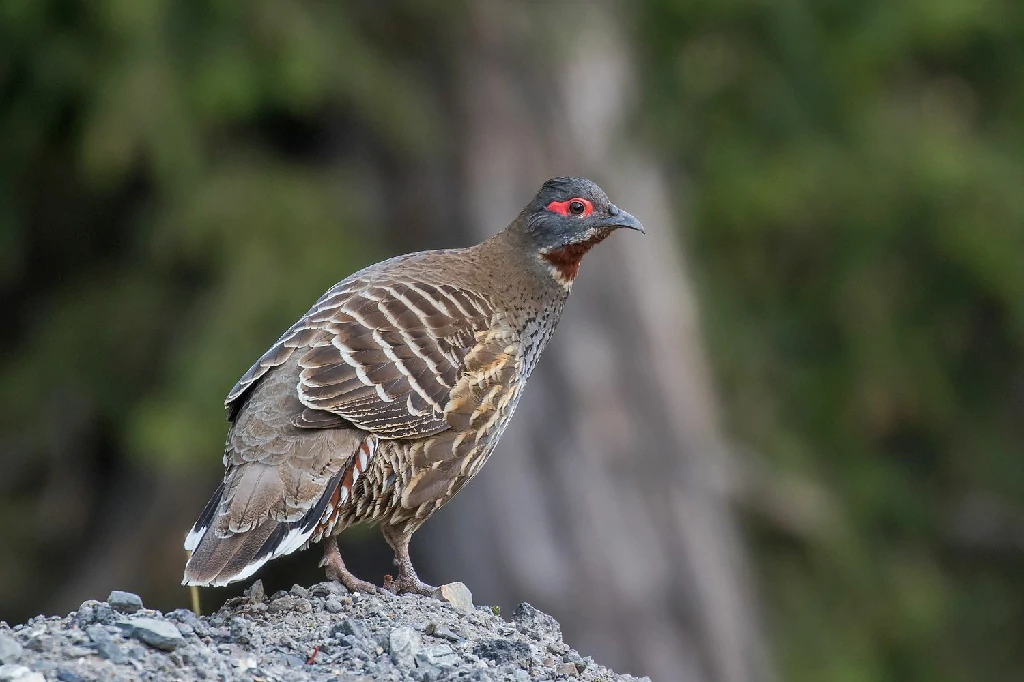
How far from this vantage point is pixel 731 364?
12109 millimetres

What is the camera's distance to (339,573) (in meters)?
5.33

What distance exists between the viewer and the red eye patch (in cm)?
602

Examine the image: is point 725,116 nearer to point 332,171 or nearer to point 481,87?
point 481,87

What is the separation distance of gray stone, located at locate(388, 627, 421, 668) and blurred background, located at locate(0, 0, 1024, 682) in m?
4.96

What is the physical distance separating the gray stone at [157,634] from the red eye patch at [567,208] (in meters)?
2.41

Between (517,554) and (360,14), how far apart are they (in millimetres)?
4241

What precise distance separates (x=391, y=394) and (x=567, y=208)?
1162 millimetres

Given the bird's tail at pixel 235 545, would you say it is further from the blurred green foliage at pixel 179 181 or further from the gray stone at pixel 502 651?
the blurred green foliage at pixel 179 181

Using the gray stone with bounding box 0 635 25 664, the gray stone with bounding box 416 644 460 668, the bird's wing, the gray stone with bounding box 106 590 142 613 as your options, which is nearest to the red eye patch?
the bird's wing

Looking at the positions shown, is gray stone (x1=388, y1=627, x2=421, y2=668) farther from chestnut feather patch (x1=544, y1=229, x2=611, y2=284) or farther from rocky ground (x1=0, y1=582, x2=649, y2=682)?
chestnut feather patch (x1=544, y1=229, x2=611, y2=284)

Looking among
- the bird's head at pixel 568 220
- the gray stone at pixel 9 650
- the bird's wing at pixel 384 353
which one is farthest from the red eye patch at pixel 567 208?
the gray stone at pixel 9 650

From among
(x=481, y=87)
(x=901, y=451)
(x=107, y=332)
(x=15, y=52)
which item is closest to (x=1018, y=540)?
(x=901, y=451)

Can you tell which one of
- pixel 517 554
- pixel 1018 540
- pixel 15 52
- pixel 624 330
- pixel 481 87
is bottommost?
pixel 517 554

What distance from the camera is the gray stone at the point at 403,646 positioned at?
459cm
